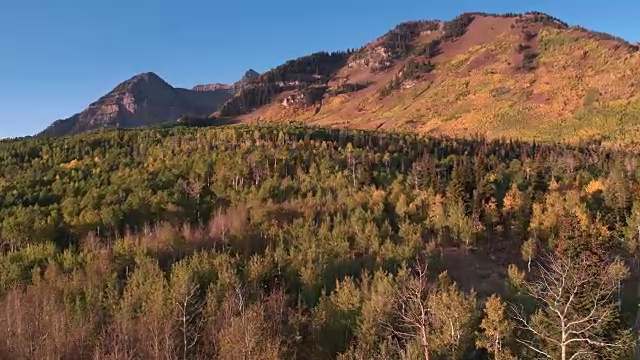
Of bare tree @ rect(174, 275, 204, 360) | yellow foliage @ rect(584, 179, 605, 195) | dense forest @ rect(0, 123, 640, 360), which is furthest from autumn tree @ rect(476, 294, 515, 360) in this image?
yellow foliage @ rect(584, 179, 605, 195)

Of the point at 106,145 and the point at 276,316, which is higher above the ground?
the point at 106,145

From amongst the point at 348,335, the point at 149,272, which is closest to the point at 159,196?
the point at 149,272

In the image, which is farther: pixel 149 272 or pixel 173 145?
pixel 173 145

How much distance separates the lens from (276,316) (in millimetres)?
47688

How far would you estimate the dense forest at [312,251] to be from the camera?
4309 centimetres

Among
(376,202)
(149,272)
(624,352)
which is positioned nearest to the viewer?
(624,352)

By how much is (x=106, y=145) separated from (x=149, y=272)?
109729mm

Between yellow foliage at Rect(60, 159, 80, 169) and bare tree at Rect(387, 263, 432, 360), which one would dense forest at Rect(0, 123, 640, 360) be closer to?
bare tree at Rect(387, 263, 432, 360)

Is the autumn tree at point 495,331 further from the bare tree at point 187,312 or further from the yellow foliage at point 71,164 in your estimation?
the yellow foliage at point 71,164

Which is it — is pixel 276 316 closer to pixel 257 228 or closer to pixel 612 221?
pixel 257 228

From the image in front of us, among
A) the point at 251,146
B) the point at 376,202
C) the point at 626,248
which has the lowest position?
the point at 626,248

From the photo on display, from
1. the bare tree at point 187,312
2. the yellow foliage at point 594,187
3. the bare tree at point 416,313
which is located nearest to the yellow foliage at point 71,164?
the bare tree at point 187,312

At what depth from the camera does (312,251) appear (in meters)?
65.5

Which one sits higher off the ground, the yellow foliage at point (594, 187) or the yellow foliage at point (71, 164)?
the yellow foliage at point (71, 164)
